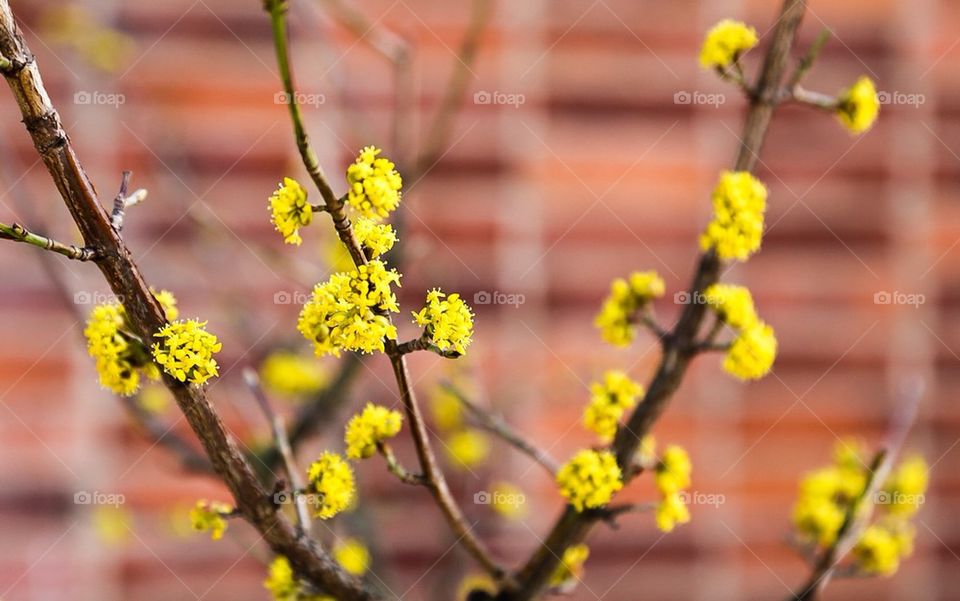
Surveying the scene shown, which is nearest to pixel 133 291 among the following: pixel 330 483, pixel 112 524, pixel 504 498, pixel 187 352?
pixel 187 352

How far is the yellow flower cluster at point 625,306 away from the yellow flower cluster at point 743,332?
0.18 ft

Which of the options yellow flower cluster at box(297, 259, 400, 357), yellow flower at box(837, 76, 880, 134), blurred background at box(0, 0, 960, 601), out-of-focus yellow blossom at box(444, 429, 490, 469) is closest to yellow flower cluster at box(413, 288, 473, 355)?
yellow flower cluster at box(297, 259, 400, 357)

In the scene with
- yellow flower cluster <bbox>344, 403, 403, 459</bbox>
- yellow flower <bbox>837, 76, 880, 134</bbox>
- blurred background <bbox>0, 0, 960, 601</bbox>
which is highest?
blurred background <bbox>0, 0, 960, 601</bbox>

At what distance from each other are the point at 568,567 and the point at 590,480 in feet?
0.31

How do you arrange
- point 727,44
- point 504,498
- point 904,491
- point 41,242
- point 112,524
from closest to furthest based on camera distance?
point 41,242 < point 727,44 < point 904,491 < point 504,498 < point 112,524

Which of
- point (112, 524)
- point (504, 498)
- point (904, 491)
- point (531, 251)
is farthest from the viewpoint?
point (531, 251)

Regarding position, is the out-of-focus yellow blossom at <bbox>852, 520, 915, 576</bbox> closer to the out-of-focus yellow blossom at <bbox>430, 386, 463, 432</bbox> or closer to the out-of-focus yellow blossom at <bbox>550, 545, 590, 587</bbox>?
the out-of-focus yellow blossom at <bbox>550, 545, 590, 587</bbox>

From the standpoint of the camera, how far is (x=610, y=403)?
0.57m

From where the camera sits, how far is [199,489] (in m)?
1.43

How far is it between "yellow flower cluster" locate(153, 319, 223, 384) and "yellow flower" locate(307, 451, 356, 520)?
0.10 metres

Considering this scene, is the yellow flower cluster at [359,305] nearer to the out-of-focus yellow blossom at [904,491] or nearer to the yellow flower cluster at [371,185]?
the yellow flower cluster at [371,185]

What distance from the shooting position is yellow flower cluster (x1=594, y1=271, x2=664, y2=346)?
620 mm

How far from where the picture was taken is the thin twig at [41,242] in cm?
37

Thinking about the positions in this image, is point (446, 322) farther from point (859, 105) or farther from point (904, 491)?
point (904, 491)
